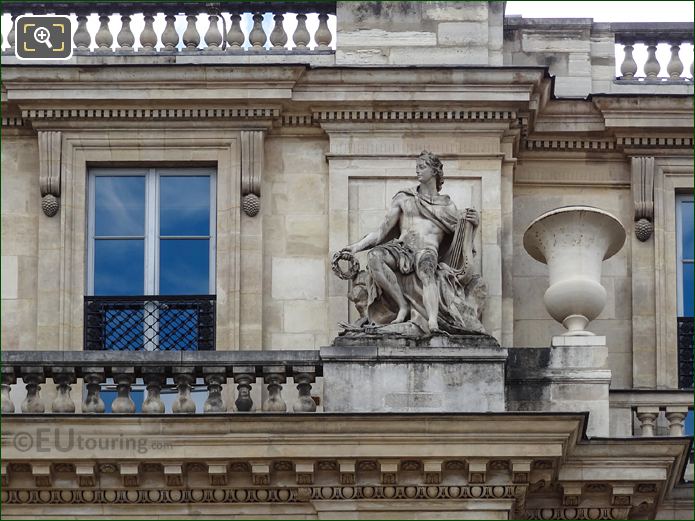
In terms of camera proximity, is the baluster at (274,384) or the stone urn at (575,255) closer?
the baluster at (274,384)

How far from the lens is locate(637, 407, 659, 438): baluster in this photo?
3034 cm

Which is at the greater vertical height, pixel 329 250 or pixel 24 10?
pixel 24 10

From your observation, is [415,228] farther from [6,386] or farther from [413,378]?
[6,386]

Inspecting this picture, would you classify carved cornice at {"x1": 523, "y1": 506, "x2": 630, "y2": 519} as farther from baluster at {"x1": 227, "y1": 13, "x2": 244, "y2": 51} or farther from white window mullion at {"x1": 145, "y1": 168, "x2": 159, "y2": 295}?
baluster at {"x1": 227, "y1": 13, "x2": 244, "y2": 51}

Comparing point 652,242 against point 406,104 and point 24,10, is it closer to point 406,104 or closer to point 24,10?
point 406,104

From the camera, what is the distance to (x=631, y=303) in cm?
3177

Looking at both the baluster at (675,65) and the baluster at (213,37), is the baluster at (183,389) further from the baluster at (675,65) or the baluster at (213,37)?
the baluster at (675,65)

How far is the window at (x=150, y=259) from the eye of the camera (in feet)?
103

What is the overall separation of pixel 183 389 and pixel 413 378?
1.95 metres

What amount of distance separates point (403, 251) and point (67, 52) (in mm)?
4226

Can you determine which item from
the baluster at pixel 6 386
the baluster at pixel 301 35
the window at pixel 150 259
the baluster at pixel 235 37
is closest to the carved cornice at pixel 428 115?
the baluster at pixel 301 35

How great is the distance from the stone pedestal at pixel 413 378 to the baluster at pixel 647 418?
183 centimetres

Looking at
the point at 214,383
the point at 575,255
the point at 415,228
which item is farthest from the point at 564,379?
the point at 214,383

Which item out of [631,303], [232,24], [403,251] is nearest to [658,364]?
[631,303]
